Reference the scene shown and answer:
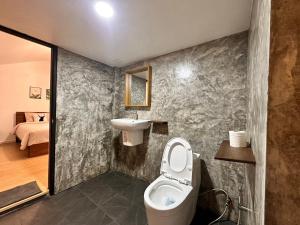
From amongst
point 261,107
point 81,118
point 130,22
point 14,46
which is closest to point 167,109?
point 130,22

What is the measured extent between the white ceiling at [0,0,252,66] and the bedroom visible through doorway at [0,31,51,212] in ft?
3.88

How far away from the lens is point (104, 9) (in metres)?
1.32

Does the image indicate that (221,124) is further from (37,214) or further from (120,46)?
(37,214)

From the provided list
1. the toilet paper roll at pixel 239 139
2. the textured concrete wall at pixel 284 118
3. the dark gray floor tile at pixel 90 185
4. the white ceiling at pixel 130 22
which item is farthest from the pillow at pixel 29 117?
the textured concrete wall at pixel 284 118

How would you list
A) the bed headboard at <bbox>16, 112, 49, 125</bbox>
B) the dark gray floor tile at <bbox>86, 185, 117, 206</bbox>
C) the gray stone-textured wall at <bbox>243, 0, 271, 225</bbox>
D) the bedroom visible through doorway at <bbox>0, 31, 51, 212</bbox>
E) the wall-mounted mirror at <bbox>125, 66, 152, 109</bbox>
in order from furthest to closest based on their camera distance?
the bed headboard at <bbox>16, 112, 49, 125</bbox> → the wall-mounted mirror at <bbox>125, 66, 152, 109</bbox> → the bedroom visible through doorway at <bbox>0, 31, 51, 212</bbox> → the dark gray floor tile at <bbox>86, 185, 117, 206</bbox> → the gray stone-textured wall at <bbox>243, 0, 271, 225</bbox>

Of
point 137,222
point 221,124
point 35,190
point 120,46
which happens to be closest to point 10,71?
point 35,190

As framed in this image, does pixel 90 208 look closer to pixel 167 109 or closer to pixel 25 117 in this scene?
pixel 167 109

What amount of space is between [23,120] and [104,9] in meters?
5.35

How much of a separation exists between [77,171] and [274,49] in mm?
2688

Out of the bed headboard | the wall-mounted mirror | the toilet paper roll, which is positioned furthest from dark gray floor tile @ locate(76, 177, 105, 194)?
the bed headboard

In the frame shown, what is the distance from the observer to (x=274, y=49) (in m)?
0.53

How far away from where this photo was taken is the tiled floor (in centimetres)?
164

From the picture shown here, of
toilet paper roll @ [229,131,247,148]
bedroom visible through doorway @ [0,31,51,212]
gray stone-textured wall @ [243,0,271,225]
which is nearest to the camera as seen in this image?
gray stone-textured wall @ [243,0,271,225]

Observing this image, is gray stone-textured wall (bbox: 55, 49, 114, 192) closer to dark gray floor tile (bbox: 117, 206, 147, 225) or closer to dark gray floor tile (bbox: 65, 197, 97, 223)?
dark gray floor tile (bbox: 65, 197, 97, 223)
